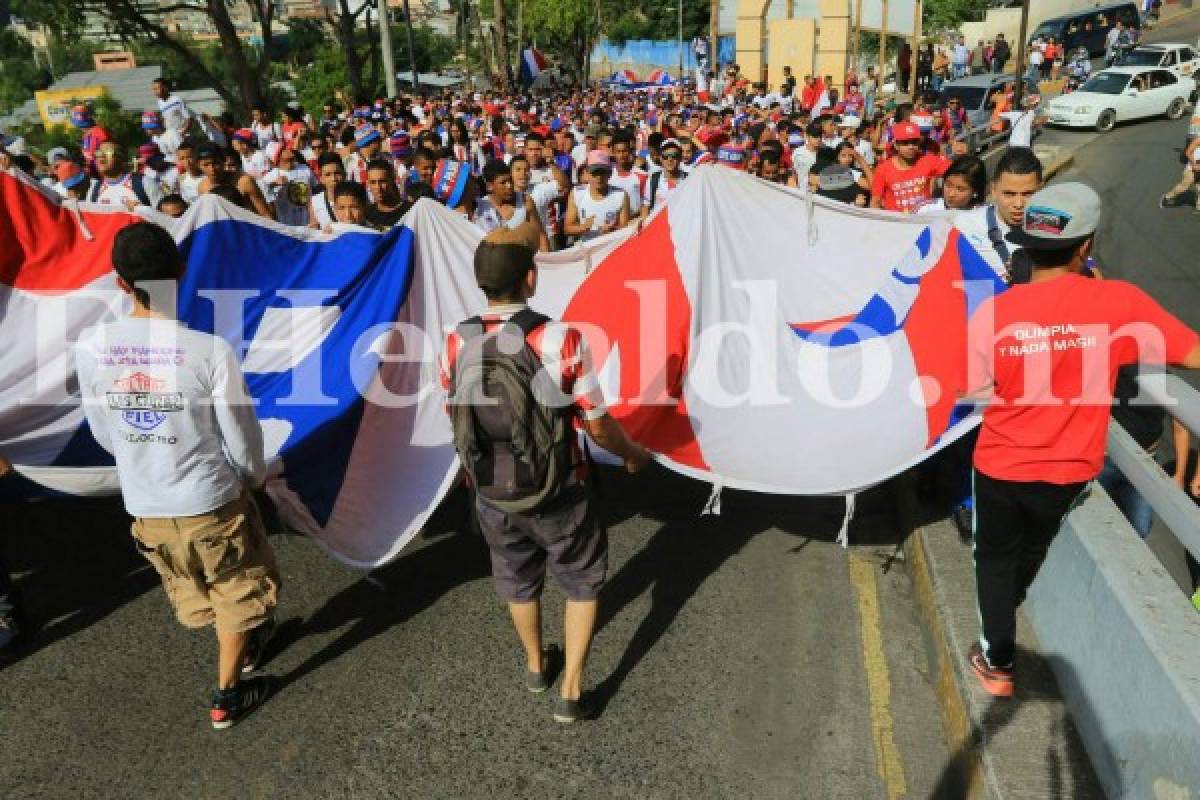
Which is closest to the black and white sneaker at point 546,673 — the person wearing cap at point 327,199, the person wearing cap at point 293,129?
the person wearing cap at point 327,199

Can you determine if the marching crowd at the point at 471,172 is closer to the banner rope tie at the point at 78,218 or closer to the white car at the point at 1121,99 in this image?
the banner rope tie at the point at 78,218

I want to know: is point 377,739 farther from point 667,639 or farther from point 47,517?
point 47,517

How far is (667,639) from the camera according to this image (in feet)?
13.7

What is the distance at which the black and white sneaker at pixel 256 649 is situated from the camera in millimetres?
4074

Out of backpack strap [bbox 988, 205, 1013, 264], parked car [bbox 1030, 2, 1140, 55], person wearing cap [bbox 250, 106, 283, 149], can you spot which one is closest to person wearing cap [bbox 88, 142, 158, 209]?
person wearing cap [bbox 250, 106, 283, 149]

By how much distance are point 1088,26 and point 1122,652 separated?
138 ft

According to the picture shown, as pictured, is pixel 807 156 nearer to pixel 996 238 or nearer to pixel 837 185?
pixel 837 185

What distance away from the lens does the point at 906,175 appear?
787 centimetres

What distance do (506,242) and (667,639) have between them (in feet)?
6.95

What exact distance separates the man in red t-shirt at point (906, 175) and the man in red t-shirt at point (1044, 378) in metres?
4.86

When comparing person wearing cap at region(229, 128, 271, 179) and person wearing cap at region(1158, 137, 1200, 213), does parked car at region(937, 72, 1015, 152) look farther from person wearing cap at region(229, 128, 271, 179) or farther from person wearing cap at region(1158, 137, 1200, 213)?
person wearing cap at region(229, 128, 271, 179)

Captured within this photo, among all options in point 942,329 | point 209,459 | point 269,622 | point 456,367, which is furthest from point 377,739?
point 942,329

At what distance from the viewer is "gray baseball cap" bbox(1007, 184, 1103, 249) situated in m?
2.86

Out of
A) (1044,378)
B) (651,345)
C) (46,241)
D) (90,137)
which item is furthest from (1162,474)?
(90,137)
